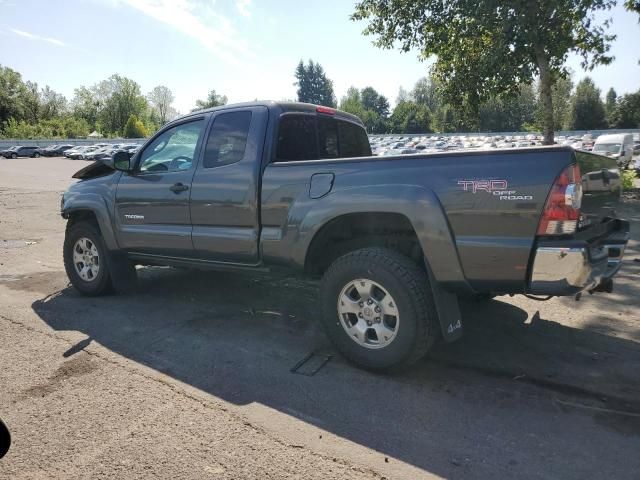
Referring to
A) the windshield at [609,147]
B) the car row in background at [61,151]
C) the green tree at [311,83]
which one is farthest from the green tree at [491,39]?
the green tree at [311,83]

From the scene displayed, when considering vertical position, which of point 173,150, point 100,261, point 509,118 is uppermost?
point 509,118

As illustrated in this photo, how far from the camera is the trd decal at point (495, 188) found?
3.05m

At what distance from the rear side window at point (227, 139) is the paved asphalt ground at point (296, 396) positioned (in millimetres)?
1518

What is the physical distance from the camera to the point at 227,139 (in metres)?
4.56

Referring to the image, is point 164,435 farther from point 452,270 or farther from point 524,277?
point 524,277

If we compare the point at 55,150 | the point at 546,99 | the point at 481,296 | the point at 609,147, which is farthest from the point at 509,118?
the point at 481,296

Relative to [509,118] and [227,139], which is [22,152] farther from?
[509,118]

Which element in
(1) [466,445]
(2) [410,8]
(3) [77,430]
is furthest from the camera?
(2) [410,8]

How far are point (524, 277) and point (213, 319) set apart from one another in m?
2.92

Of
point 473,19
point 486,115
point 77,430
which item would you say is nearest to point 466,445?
point 77,430

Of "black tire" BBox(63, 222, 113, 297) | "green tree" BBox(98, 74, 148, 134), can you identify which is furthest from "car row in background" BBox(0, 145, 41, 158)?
"black tire" BBox(63, 222, 113, 297)

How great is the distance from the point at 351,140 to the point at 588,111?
277ft

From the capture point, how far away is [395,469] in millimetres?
2562

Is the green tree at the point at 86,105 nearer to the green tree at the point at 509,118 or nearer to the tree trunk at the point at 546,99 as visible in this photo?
the green tree at the point at 509,118
